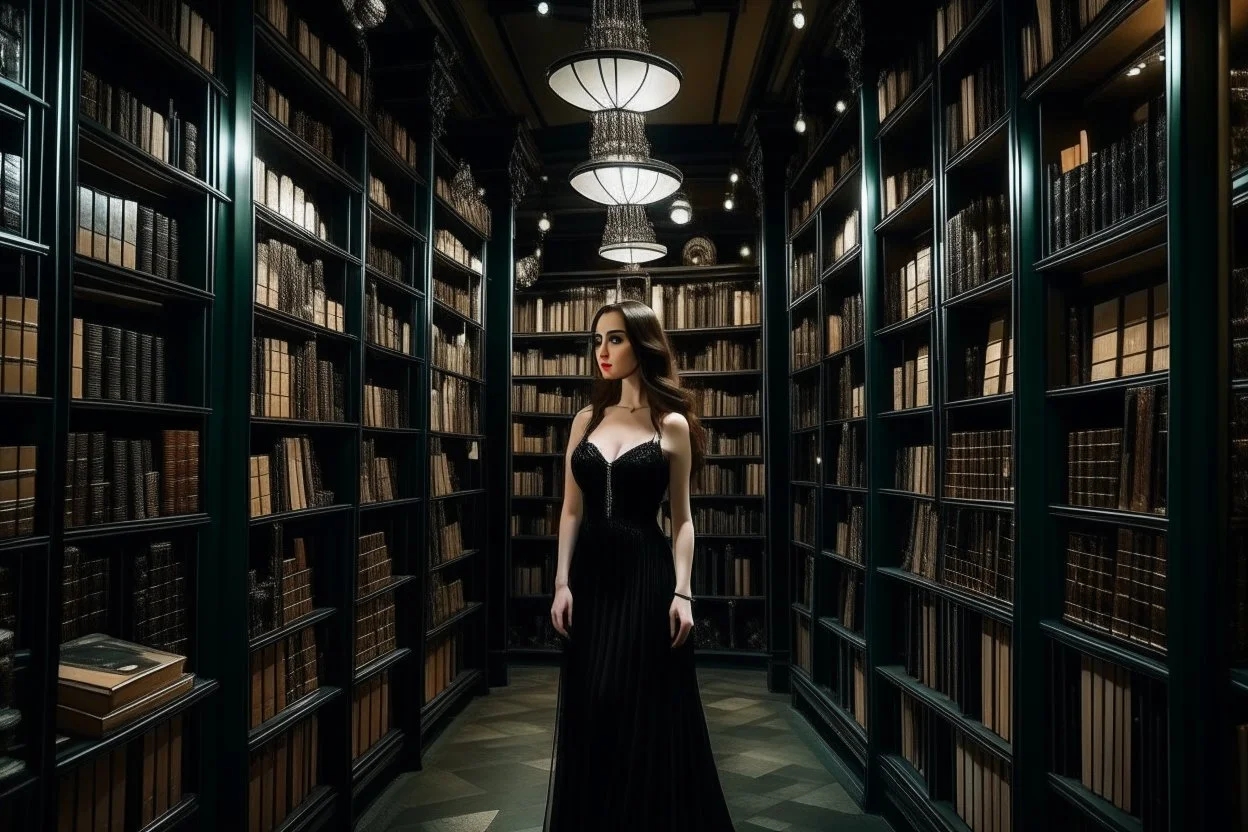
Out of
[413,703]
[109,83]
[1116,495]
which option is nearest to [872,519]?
[1116,495]

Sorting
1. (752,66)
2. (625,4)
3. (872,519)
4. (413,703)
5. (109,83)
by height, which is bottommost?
(413,703)

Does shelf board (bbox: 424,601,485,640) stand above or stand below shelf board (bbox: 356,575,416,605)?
below

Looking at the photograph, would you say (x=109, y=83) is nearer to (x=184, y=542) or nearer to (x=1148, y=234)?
(x=184, y=542)

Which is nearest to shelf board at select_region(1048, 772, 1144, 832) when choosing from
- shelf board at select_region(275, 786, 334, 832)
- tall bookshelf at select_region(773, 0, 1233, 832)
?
tall bookshelf at select_region(773, 0, 1233, 832)

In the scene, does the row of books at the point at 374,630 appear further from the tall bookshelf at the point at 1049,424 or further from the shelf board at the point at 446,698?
the tall bookshelf at the point at 1049,424

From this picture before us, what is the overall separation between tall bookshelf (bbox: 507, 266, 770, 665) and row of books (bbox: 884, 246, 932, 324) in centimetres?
248

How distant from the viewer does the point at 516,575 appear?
21.2 ft

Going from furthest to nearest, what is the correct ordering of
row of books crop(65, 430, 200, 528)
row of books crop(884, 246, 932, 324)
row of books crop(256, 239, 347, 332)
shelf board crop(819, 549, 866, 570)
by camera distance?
shelf board crop(819, 549, 866, 570)
row of books crop(884, 246, 932, 324)
row of books crop(256, 239, 347, 332)
row of books crop(65, 430, 200, 528)

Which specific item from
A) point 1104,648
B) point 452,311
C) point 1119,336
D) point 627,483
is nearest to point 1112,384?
point 1119,336

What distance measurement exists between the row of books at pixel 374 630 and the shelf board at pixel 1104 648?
8.30ft

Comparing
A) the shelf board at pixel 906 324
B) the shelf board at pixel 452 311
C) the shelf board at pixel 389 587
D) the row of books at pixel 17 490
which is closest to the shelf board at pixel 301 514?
the shelf board at pixel 389 587

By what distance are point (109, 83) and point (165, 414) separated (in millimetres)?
925

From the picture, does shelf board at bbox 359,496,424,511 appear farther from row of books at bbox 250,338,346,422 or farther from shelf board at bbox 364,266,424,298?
shelf board at bbox 364,266,424,298

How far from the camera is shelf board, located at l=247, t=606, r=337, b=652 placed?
273cm
